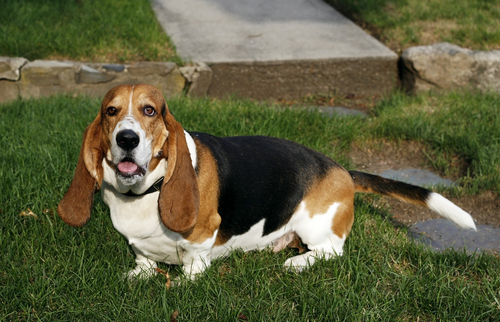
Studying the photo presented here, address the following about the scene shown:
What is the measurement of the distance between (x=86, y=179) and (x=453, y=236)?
2568 mm

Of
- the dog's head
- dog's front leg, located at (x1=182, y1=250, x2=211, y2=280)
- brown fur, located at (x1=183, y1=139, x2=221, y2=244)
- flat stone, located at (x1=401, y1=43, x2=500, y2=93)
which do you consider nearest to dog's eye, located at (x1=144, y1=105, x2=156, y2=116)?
the dog's head

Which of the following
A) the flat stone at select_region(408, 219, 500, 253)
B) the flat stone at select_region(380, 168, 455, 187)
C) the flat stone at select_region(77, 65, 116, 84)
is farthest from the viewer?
the flat stone at select_region(77, 65, 116, 84)

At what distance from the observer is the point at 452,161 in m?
4.74

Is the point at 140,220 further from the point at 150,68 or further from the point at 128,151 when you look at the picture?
the point at 150,68

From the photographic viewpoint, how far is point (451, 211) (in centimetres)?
309

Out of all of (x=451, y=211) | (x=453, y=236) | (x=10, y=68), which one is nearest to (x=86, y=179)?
(x=451, y=211)

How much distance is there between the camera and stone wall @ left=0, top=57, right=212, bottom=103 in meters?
5.40

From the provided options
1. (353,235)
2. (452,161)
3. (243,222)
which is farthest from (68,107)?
(452,161)

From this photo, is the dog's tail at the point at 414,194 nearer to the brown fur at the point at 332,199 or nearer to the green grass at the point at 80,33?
the brown fur at the point at 332,199

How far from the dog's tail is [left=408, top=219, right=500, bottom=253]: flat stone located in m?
0.37

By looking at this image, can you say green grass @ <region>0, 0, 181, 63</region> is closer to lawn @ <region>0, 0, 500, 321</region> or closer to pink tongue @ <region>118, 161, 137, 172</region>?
lawn @ <region>0, 0, 500, 321</region>

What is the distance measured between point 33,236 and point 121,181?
1079 mm

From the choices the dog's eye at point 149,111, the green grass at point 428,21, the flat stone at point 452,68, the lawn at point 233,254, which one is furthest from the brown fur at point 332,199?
the green grass at point 428,21

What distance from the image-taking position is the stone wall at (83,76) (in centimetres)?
540
